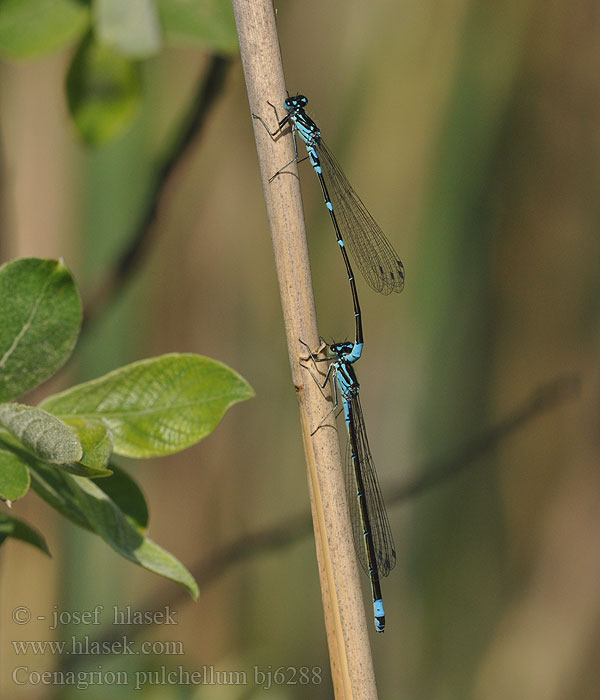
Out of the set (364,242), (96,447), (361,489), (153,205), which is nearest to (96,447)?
(96,447)

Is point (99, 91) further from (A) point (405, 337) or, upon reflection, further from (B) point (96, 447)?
(A) point (405, 337)

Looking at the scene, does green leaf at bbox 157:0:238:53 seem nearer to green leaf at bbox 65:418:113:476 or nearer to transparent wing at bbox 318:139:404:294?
transparent wing at bbox 318:139:404:294

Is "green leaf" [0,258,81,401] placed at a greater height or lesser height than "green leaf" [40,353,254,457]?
greater

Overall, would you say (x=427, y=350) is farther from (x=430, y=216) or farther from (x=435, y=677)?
(x=435, y=677)

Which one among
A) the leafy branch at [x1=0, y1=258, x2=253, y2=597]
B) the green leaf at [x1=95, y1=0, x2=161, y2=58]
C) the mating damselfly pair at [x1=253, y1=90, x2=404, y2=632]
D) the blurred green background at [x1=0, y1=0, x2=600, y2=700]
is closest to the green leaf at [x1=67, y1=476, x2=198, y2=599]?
the leafy branch at [x1=0, y1=258, x2=253, y2=597]

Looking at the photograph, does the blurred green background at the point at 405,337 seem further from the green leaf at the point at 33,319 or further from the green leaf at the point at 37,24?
the green leaf at the point at 33,319

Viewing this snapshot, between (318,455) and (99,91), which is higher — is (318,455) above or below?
below
